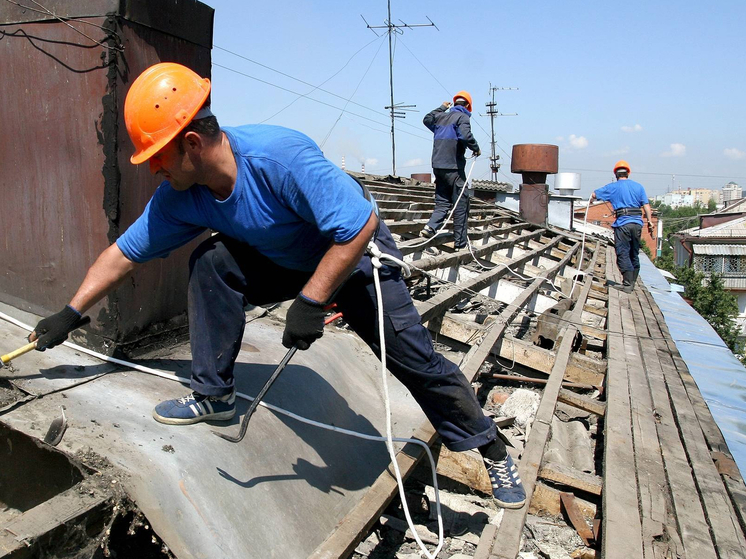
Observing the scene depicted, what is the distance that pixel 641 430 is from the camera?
3.04 meters

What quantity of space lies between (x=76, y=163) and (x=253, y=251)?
1.04 metres

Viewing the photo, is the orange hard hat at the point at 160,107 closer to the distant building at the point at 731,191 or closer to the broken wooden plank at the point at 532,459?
the broken wooden plank at the point at 532,459

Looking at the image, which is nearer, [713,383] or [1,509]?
[1,509]

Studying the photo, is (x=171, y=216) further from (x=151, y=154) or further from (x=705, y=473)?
(x=705, y=473)

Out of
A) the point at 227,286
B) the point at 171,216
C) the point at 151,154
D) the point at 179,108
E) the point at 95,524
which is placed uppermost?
the point at 179,108

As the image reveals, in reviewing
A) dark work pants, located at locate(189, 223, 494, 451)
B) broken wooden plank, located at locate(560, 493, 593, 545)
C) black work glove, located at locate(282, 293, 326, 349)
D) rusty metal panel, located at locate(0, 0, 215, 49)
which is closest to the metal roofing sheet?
broken wooden plank, located at locate(560, 493, 593, 545)

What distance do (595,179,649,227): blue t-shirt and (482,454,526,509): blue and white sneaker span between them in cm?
666

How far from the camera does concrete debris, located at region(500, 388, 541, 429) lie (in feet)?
12.2

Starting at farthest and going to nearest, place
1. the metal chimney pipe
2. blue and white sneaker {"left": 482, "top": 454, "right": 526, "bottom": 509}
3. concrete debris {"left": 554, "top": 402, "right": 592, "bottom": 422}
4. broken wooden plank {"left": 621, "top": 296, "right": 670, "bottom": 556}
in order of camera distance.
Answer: the metal chimney pipe → concrete debris {"left": 554, "top": 402, "right": 592, "bottom": 422} → blue and white sneaker {"left": 482, "top": 454, "right": 526, "bottom": 509} → broken wooden plank {"left": 621, "top": 296, "right": 670, "bottom": 556}

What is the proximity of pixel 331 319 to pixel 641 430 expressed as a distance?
6.09 feet

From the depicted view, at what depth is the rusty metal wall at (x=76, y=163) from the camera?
8.36 feet

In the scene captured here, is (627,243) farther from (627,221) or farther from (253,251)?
(253,251)

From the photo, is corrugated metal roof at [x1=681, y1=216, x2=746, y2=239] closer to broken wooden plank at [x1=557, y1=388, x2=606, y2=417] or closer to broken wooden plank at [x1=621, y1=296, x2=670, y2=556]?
broken wooden plank at [x1=621, y1=296, x2=670, y2=556]

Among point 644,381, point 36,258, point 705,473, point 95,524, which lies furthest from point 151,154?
point 644,381
